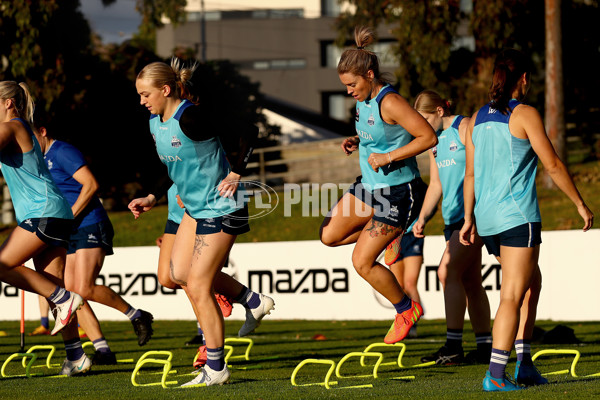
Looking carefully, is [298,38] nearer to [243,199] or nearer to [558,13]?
[558,13]

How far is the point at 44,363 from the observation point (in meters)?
7.91

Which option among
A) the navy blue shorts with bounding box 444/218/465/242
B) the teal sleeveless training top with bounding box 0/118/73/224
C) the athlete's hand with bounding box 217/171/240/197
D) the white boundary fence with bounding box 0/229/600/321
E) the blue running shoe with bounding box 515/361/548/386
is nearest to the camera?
the blue running shoe with bounding box 515/361/548/386

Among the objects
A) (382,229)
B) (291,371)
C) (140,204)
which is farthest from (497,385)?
(140,204)

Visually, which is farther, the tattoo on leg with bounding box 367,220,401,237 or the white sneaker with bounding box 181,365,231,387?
the tattoo on leg with bounding box 367,220,401,237

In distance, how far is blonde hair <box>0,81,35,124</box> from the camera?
6.25 metres

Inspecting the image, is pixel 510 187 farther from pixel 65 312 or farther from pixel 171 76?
pixel 65 312

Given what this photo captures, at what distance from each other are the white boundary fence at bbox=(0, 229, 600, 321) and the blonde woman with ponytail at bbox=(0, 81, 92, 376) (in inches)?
295

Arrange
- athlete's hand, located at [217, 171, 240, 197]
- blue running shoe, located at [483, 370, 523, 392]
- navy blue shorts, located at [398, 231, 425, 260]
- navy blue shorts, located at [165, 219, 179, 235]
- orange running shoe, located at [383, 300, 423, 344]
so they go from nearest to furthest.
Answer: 1. blue running shoe, located at [483, 370, 523, 392]
2. athlete's hand, located at [217, 171, 240, 197]
3. orange running shoe, located at [383, 300, 423, 344]
4. navy blue shorts, located at [165, 219, 179, 235]
5. navy blue shorts, located at [398, 231, 425, 260]

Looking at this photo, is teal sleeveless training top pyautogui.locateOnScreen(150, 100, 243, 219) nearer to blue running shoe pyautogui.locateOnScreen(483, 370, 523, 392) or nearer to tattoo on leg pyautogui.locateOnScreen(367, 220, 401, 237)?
tattoo on leg pyautogui.locateOnScreen(367, 220, 401, 237)

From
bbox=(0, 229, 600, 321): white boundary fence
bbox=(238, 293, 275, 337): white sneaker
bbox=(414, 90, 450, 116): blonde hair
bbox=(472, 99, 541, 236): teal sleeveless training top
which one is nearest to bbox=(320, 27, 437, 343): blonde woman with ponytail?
bbox=(238, 293, 275, 337): white sneaker

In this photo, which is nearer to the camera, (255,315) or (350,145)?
(255,315)

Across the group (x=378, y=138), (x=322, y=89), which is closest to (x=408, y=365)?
(x=378, y=138)

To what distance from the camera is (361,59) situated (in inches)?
248

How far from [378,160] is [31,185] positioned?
244 centimetres
